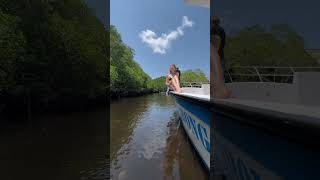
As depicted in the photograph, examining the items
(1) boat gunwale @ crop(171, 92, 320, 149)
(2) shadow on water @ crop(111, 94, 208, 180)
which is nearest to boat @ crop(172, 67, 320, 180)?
(1) boat gunwale @ crop(171, 92, 320, 149)

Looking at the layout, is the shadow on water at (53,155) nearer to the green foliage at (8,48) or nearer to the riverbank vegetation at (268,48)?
the green foliage at (8,48)

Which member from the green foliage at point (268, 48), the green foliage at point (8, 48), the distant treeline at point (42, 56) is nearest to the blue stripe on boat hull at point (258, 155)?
the green foliage at point (8, 48)

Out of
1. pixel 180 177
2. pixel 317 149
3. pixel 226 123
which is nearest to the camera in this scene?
pixel 317 149

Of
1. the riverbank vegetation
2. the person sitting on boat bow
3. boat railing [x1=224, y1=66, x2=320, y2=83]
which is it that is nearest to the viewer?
boat railing [x1=224, y1=66, x2=320, y2=83]

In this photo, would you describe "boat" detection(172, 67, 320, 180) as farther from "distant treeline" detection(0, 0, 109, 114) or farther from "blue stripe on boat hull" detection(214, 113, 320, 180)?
"distant treeline" detection(0, 0, 109, 114)

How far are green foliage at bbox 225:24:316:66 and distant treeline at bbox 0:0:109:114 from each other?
513 inches

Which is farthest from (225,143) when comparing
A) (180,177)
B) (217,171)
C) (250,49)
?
(250,49)

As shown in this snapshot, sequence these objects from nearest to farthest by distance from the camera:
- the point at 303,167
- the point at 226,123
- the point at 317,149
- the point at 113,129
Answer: the point at 317,149 < the point at 303,167 < the point at 226,123 < the point at 113,129

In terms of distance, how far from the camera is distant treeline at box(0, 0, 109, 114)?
13.5 m

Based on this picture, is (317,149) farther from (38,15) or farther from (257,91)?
(38,15)

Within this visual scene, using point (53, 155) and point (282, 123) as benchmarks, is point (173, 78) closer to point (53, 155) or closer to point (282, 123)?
point (53, 155)

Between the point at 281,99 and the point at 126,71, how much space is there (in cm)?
4613

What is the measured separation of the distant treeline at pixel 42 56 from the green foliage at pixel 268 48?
1302 cm

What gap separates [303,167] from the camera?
5.60ft
